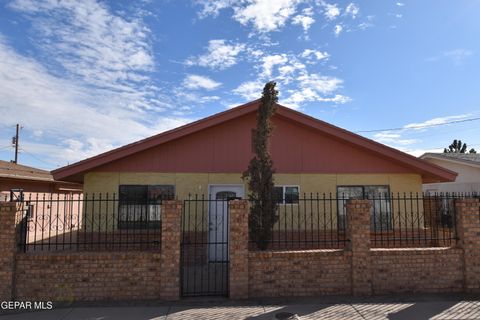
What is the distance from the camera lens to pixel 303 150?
11.4 meters

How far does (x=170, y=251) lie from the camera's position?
743cm

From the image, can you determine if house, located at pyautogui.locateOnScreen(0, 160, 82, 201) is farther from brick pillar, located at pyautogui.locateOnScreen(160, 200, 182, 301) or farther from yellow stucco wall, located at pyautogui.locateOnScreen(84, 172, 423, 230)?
brick pillar, located at pyautogui.locateOnScreen(160, 200, 182, 301)

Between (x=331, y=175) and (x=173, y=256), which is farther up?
(x=331, y=175)

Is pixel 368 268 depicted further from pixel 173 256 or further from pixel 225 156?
pixel 225 156

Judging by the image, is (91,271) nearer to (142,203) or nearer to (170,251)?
(170,251)

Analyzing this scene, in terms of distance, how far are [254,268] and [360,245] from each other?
6.85ft

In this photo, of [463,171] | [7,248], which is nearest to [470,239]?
[7,248]

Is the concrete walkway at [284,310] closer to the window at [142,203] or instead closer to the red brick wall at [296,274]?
the red brick wall at [296,274]

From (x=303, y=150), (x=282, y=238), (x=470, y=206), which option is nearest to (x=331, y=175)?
(x=303, y=150)

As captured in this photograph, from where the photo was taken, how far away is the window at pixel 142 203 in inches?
428

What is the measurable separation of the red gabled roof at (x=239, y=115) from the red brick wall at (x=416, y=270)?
351 centimetres

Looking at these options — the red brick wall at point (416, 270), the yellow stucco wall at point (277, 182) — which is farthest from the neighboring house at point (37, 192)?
the red brick wall at point (416, 270)

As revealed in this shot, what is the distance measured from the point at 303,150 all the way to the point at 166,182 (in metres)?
3.91

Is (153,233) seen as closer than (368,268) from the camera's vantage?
No
